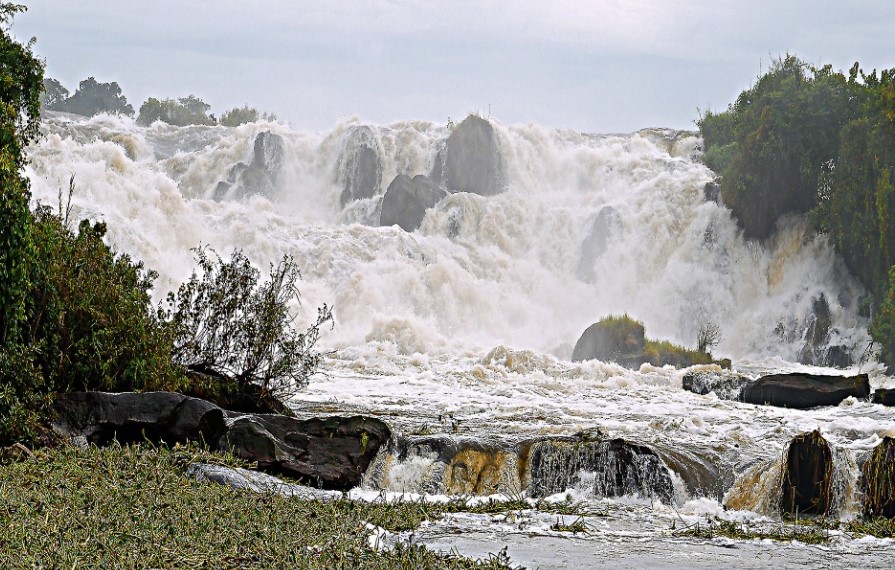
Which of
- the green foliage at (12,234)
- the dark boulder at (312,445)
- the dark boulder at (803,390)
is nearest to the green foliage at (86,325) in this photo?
the green foliage at (12,234)

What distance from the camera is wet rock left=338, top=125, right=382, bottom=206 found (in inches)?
1646

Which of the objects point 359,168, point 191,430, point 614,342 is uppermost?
point 359,168

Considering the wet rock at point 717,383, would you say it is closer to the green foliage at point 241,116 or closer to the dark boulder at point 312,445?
the dark boulder at point 312,445

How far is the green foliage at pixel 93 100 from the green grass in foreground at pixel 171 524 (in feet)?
221

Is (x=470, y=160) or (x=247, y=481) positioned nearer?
(x=247, y=481)

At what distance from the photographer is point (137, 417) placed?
10.0m

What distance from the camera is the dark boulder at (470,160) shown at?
4219 cm

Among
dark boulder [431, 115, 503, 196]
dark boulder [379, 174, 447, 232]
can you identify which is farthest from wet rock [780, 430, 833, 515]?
dark boulder [431, 115, 503, 196]

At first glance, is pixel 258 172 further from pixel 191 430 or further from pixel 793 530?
pixel 793 530

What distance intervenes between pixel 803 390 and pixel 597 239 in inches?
732

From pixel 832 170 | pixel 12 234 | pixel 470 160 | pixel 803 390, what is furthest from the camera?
pixel 470 160

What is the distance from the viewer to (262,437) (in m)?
10.1

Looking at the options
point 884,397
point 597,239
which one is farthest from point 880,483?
point 597,239

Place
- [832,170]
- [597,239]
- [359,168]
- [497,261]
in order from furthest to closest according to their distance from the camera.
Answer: [359,168] → [597,239] → [497,261] → [832,170]
